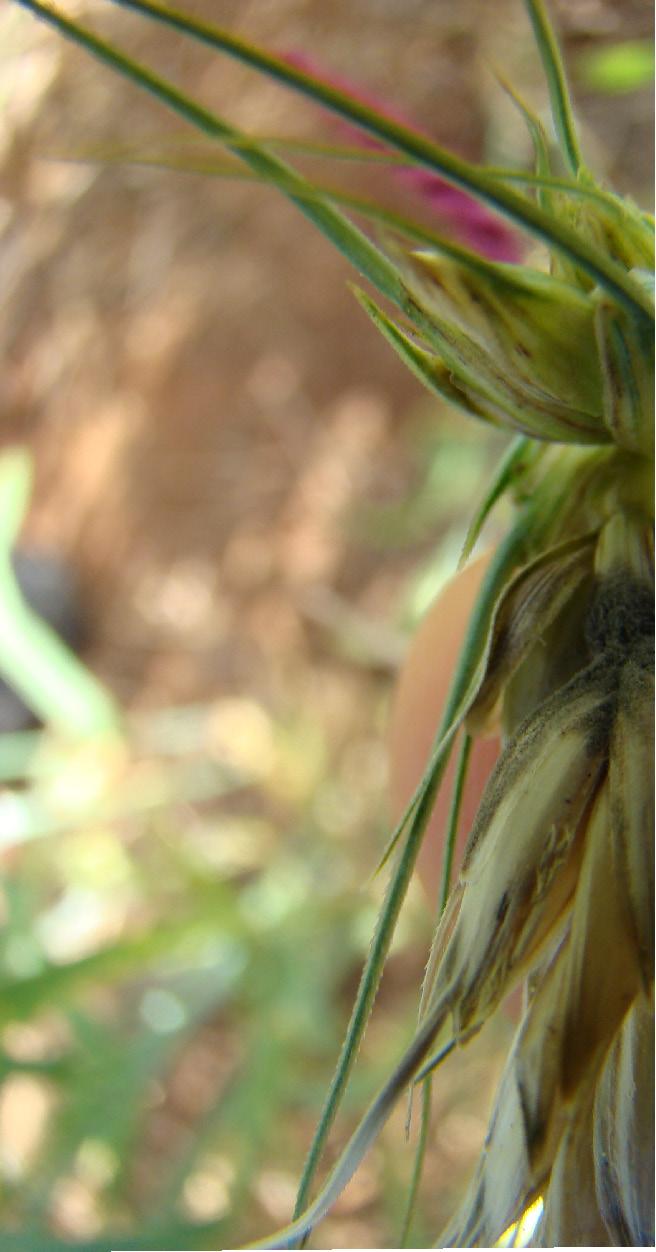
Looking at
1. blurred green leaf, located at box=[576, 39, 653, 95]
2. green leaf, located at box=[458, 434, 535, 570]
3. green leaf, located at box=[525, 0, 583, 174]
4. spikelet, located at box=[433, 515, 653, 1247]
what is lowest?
spikelet, located at box=[433, 515, 653, 1247]

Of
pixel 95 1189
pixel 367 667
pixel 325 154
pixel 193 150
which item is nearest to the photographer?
pixel 325 154

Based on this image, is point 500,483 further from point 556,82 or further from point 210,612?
point 210,612

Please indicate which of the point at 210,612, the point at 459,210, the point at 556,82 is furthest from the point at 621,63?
the point at 210,612

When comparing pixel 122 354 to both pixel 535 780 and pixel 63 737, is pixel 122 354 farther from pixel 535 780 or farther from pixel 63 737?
pixel 535 780

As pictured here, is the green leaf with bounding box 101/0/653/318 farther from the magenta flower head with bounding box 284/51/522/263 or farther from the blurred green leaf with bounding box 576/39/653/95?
the blurred green leaf with bounding box 576/39/653/95

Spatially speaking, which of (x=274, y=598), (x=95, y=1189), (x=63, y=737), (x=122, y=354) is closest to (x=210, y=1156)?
(x=95, y=1189)

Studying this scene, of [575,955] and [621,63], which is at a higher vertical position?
[621,63]

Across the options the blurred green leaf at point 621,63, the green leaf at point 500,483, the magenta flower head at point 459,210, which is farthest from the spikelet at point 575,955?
the blurred green leaf at point 621,63

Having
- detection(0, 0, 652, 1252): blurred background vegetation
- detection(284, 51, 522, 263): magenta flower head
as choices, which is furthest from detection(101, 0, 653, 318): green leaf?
detection(0, 0, 652, 1252): blurred background vegetation
